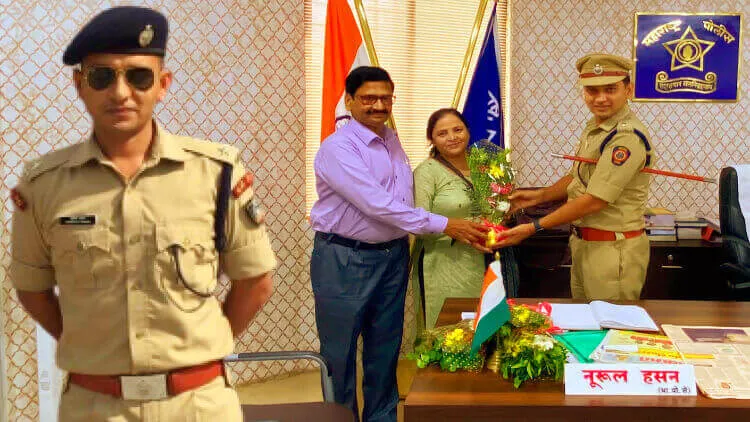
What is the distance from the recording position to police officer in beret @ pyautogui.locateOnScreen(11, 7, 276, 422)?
1.43 metres

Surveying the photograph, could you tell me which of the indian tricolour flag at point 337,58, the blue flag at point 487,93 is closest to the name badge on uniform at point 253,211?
the indian tricolour flag at point 337,58

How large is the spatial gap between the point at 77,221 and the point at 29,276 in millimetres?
184

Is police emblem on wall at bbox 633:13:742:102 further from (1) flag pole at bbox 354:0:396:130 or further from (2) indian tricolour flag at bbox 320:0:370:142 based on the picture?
(2) indian tricolour flag at bbox 320:0:370:142

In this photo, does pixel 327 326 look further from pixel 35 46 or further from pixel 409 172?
pixel 35 46

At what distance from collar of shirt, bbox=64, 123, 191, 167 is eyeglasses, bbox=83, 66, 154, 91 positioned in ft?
0.39

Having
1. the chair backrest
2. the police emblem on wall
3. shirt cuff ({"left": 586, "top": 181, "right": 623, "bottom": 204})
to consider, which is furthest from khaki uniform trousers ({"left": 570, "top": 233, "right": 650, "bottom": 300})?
the police emblem on wall

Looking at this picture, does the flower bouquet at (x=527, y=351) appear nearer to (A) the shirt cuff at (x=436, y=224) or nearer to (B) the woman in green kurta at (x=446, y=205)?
(A) the shirt cuff at (x=436, y=224)

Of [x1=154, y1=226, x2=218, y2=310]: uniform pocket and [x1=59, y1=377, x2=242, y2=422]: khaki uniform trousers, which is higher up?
[x1=154, y1=226, x2=218, y2=310]: uniform pocket

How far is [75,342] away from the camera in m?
1.46

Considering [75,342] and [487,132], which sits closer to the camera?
[75,342]

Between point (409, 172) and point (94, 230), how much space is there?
224cm

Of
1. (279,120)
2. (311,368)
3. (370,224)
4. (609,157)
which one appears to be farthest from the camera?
(311,368)

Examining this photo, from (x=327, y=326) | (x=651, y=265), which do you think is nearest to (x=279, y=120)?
(x=327, y=326)

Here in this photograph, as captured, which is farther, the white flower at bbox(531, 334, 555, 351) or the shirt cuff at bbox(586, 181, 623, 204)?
the shirt cuff at bbox(586, 181, 623, 204)
